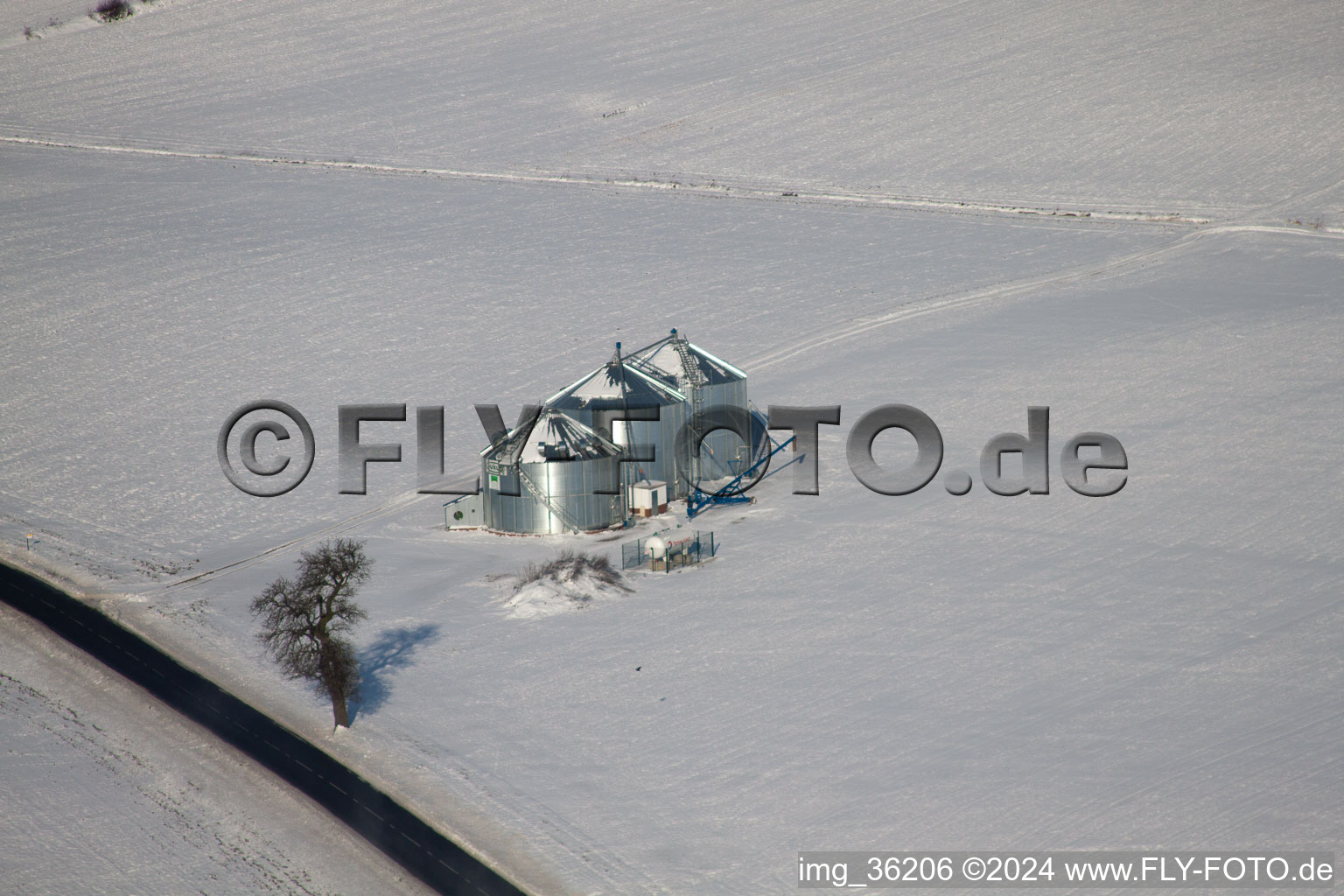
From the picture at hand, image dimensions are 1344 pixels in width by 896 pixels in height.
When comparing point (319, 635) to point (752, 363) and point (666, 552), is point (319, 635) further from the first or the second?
point (752, 363)

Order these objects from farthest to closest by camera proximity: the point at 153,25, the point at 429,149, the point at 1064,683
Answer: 1. the point at 153,25
2. the point at 429,149
3. the point at 1064,683

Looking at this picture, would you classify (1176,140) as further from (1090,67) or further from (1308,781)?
(1308,781)

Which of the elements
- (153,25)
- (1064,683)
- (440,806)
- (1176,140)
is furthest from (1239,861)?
(153,25)

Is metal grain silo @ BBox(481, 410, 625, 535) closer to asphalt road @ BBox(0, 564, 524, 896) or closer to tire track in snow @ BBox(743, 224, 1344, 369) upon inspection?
asphalt road @ BBox(0, 564, 524, 896)

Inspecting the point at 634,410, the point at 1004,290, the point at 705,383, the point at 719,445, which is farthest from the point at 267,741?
the point at 1004,290

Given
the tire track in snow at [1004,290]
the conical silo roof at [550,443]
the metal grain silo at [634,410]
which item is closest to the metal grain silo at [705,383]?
the metal grain silo at [634,410]
